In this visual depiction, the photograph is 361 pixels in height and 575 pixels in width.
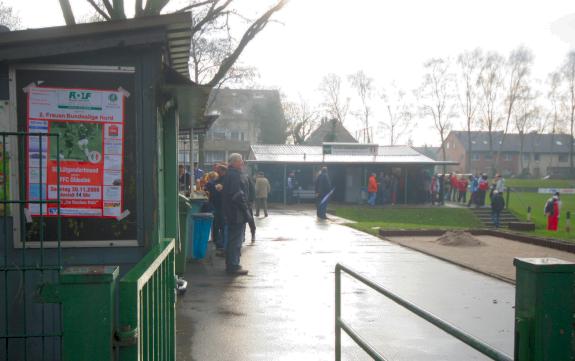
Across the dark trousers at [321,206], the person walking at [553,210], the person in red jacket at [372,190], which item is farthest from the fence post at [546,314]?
the person in red jacket at [372,190]

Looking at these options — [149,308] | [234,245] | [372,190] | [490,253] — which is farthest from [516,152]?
[149,308]

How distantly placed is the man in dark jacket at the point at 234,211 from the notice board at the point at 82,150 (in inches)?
191

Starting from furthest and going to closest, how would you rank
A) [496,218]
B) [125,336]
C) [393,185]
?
[393,185]
[496,218]
[125,336]

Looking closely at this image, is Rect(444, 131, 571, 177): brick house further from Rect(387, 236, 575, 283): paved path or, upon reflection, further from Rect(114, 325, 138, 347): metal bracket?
Rect(114, 325, 138, 347): metal bracket

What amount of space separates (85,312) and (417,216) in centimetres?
2560

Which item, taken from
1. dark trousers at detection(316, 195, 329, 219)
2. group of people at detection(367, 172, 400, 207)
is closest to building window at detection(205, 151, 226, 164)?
group of people at detection(367, 172, 400, 207)

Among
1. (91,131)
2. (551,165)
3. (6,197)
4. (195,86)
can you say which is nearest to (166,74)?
(195,86)

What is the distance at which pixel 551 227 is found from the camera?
78.1ft

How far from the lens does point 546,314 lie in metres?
2.13

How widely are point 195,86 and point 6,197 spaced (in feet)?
5.81

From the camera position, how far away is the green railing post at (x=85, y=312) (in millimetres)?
2459

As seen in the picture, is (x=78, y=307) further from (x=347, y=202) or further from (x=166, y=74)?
(x=347, y=202)

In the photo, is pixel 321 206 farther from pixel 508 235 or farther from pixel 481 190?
pixel 481 190

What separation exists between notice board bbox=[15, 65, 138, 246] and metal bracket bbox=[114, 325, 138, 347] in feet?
7.65
